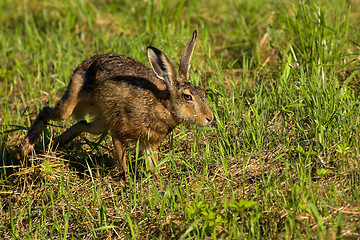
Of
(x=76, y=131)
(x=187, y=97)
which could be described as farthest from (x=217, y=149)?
(x=76, y=131)

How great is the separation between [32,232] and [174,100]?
1777 mm

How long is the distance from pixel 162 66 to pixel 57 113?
1339mm

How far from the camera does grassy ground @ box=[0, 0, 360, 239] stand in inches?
155

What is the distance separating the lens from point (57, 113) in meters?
5.50

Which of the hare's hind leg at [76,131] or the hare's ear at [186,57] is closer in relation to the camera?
the hare's ear at [186,57]

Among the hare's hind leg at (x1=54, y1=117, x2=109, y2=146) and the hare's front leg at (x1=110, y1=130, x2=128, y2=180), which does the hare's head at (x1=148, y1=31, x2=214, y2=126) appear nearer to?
the hare's front leg at (x1=110, y1=130, x2=128, y2=180)

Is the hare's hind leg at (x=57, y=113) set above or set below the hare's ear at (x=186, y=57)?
below

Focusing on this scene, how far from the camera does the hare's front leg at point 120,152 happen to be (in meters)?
5.03

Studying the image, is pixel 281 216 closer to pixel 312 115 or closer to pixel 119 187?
pixel 312 115

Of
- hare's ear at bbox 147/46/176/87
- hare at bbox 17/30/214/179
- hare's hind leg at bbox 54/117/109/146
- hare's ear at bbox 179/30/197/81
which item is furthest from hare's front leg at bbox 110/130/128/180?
hare's ear at bbox 179/30/197/81

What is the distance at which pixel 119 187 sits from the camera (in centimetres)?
496

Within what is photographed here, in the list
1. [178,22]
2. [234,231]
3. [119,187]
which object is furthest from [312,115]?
[178,22]

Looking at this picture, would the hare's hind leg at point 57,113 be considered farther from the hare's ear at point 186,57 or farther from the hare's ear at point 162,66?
the hare's ear at point 186,57

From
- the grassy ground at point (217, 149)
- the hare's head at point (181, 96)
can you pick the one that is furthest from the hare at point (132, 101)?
the grassy ground at point (217, 149)
